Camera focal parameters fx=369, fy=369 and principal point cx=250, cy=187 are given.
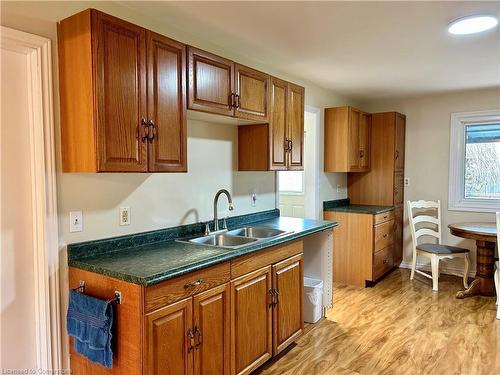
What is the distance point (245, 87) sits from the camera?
2674 millimetres

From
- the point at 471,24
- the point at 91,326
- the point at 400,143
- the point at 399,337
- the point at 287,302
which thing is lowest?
the point at 399,337

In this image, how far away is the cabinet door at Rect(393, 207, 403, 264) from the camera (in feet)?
15.7

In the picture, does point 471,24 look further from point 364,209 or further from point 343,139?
point 364,209

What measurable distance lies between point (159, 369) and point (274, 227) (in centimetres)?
150

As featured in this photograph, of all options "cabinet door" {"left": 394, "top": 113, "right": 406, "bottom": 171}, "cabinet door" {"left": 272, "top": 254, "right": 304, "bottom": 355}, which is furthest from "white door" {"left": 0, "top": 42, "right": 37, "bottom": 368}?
"cabinet door" {"left": 394, "top": 113, "right": 406, "bottom": 171}

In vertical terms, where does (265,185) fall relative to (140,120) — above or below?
below

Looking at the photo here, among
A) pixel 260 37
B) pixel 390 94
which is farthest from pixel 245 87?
pixel 390 94

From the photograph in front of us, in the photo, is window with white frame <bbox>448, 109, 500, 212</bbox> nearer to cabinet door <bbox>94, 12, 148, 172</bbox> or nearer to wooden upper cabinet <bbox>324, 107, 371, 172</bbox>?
wooden upper cabinet <bbox>324, 107, 371, 172</bbox>

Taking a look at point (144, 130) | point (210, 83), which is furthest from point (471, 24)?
point (144, 130)

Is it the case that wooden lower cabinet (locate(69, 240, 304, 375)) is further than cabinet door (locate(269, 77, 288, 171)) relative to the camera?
No

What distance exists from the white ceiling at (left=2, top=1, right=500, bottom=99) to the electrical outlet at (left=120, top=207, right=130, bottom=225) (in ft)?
3.56

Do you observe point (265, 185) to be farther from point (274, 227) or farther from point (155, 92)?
point (155, 92)

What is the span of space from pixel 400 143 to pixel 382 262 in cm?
157

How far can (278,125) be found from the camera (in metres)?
3.04
